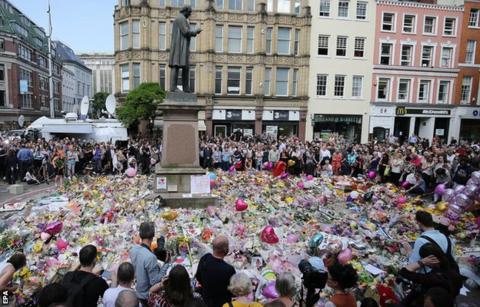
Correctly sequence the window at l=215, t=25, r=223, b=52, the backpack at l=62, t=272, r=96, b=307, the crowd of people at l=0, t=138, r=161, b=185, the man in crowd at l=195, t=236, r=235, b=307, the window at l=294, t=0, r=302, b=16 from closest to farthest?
the backpack at l=62, t=272, r=96, b=307, the man in crowd at l=195, t=236, r=235, b=307, the crowd of people at l=0, t=138, r=161, b=185, the window at l=215, t=25, r=223, b=52, the window at l=294, t=0, r=302, b=16

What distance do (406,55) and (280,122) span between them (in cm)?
1367

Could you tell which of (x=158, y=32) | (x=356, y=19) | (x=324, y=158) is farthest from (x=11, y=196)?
(x=356, y=19)

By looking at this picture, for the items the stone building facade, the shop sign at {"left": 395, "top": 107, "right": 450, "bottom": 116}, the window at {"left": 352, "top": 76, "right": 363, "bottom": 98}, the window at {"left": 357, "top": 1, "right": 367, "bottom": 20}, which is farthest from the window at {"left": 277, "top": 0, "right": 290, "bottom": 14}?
the shop sign at {"left": 395, "top": 107, "right": 450, "bottom": 116}

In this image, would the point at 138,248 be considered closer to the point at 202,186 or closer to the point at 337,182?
the point at 202,186

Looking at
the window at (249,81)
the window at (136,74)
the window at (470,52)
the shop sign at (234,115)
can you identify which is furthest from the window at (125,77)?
the window at (470,52)

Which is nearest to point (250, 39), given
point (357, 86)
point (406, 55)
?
point (357, 86)

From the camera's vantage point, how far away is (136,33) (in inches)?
1147

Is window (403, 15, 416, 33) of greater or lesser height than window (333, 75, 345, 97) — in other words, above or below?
above

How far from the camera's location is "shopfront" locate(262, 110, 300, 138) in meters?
31.2

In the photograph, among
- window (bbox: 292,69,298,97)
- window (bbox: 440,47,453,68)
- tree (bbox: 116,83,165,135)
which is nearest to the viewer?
tree (bbox: 116,83,165,135)

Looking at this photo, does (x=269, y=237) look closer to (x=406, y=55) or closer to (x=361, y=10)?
(x=361, y=10)

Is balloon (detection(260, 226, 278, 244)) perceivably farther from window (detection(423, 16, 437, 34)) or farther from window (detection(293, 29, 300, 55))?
window (detection(423, 16, 437, 34))

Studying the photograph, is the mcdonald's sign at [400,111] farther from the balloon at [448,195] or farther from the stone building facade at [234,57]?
the balloon at [448,195]

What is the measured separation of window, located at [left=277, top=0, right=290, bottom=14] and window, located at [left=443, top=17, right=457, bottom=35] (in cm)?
1529
